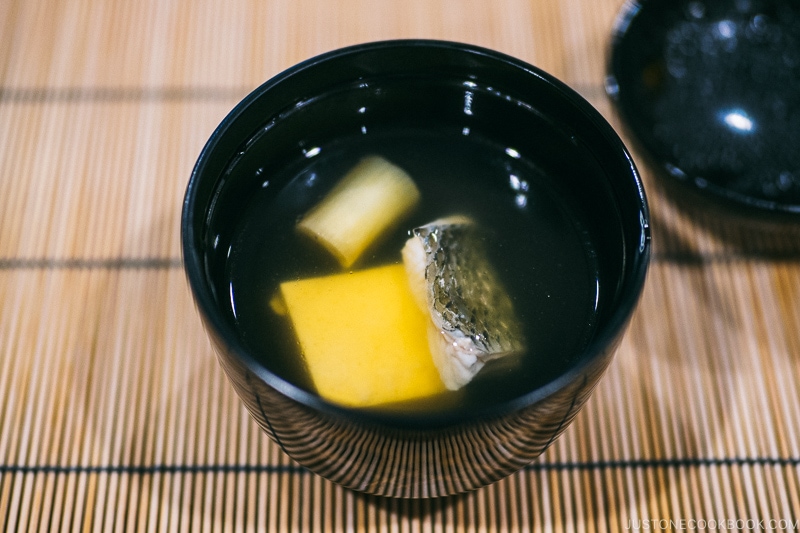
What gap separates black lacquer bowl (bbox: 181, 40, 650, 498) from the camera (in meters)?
0.60

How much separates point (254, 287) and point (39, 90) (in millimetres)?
696

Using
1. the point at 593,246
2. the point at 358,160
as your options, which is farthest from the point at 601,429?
the point at 358,160

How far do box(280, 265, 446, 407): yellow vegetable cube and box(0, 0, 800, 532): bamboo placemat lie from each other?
205 mm

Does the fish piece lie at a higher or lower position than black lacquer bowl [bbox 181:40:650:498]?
lower

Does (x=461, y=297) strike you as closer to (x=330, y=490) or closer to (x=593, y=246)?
(x=593, y=246)

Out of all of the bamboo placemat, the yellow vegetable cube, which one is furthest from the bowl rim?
the bamboo placemat

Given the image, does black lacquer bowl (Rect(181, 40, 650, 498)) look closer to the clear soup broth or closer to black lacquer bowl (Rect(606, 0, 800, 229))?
the clear soup broth

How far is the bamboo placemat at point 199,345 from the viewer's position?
0.91m

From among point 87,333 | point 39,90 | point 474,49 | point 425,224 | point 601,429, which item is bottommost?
point 601,429

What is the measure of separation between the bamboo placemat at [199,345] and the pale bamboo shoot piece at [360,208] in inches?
10.6

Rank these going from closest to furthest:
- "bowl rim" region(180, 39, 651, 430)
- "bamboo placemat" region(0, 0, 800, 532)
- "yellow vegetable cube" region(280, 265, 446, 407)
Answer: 1. "bowl rim" region(180, 39, 651, 430)
2. "yellow vegetable cube" region(280, 265, 446, 407)
3. "bamboo placemat" region(0, 0, 800, 532)

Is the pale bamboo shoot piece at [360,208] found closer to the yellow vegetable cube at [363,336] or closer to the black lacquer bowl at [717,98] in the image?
the yellow vegetable cube at [363,336]

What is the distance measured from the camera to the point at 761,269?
3.62 feet

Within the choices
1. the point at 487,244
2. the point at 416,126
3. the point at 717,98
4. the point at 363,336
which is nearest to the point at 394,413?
the point at 363,336
